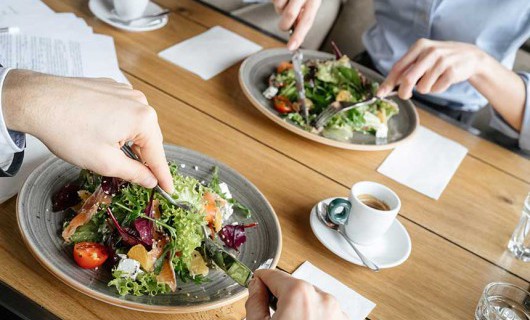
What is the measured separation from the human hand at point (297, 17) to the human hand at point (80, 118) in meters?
0.78

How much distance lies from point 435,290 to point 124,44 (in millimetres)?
1044

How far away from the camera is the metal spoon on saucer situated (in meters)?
1.15

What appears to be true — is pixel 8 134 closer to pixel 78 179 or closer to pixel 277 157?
pixel 78 179

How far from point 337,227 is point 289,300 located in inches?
17.7

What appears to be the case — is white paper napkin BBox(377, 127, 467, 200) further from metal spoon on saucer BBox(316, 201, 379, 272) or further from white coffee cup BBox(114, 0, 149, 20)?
white coffee cup BBox(114, 0, 149, 20)

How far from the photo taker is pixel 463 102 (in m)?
2.04

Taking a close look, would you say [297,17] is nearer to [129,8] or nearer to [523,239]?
[129,8]

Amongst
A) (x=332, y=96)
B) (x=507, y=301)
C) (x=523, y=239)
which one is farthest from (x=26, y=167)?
(x=523, y=239)

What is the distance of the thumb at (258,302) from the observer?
82 cm

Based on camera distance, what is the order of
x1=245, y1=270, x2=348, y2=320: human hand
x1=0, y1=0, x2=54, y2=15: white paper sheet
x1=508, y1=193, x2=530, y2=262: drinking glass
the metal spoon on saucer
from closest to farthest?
x1=245, y1=270, x2=348, y2=320: human hand
the metal spoon on saucer
x1=508, y1=193, x2=530, y2=262: drinking glass
x1=0, y1=0, x2=54, y2=15: white paper sheet

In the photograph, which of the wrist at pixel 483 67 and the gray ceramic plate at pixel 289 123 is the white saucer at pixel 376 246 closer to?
the gray ceramic plate at pixel 289 123

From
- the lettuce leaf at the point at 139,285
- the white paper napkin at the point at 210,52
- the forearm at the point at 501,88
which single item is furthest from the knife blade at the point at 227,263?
the forearm at the point at 501,88

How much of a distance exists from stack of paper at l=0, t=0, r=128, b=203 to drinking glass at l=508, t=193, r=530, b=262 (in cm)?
99

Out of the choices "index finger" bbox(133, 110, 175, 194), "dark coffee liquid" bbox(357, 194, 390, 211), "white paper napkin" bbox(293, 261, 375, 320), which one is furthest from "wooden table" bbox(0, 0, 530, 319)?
"index finger" bbox(133, 110, 175, 194)
